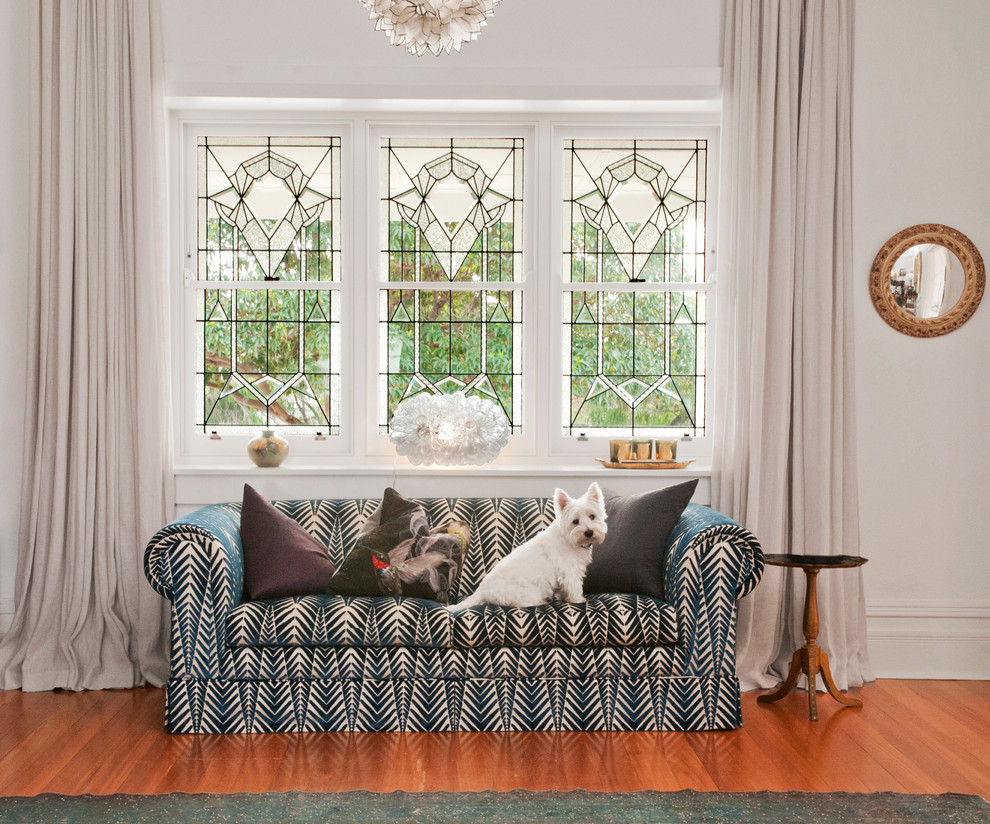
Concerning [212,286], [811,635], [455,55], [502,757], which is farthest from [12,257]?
[811,635]

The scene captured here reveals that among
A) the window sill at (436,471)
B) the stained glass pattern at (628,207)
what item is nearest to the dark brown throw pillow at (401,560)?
the window sill at (436,471)

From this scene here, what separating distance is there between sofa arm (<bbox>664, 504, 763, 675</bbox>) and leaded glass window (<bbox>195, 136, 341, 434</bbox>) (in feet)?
5.99

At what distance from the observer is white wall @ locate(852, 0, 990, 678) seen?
141 inches

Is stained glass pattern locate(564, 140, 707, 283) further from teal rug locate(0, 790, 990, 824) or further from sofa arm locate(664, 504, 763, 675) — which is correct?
teal rug locate(0, 790, 990, 824)

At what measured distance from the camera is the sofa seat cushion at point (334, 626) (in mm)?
2797

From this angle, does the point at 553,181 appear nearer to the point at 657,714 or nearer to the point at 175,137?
the point at 175,137

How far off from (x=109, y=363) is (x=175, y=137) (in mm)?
1125

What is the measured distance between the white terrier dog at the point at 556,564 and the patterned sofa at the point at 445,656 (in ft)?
0.19

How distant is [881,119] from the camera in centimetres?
358

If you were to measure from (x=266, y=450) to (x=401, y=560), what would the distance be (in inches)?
37.3

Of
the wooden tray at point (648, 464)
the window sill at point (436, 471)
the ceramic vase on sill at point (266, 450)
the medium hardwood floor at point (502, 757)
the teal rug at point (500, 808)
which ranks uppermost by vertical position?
the ceramic vase on sill at point (266, 450)

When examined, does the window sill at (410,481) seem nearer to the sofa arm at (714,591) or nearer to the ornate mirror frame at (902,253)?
the sofa arm at (714,591)

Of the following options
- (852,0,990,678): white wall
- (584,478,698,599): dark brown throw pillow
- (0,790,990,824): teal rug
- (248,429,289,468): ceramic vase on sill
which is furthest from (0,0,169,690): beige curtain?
(852,0,990,678): white wall

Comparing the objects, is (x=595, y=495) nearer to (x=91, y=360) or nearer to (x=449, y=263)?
(x=449, y=263)
